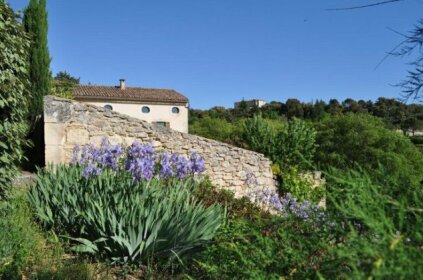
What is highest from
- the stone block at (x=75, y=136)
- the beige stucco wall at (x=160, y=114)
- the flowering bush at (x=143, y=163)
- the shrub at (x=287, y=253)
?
the beige stucco wall at (x=160, y=114)

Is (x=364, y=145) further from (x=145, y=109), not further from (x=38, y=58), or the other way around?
(x=145, y=109)

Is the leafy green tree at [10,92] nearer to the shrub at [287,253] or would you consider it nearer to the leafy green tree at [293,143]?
the shrub at [287,253]

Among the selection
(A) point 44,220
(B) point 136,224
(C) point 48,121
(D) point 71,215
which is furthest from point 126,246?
(C) point 48,121

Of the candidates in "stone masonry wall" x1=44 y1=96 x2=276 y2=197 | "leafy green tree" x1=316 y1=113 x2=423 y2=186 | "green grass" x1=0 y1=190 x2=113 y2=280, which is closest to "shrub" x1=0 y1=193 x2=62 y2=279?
"green grass" x1=0 y1=190 x2=113 y2=280

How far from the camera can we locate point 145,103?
35.3 m

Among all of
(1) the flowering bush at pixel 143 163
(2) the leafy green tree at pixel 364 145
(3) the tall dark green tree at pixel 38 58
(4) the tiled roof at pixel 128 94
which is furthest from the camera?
(4) the tiled roof at pixel 128 94

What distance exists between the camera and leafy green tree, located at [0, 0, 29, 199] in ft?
14.0

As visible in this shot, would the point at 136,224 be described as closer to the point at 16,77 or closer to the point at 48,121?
→ the point at 16,77

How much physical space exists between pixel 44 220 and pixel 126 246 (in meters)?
1.49

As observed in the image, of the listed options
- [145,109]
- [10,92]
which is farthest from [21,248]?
[145,109]

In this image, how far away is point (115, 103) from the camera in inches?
1347

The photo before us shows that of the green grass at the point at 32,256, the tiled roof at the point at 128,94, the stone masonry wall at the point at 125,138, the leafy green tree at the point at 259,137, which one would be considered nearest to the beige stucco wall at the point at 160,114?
the tiled roof at the point at 128,94

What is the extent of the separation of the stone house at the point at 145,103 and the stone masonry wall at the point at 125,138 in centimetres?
2379

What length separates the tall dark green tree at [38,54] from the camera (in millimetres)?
11305
